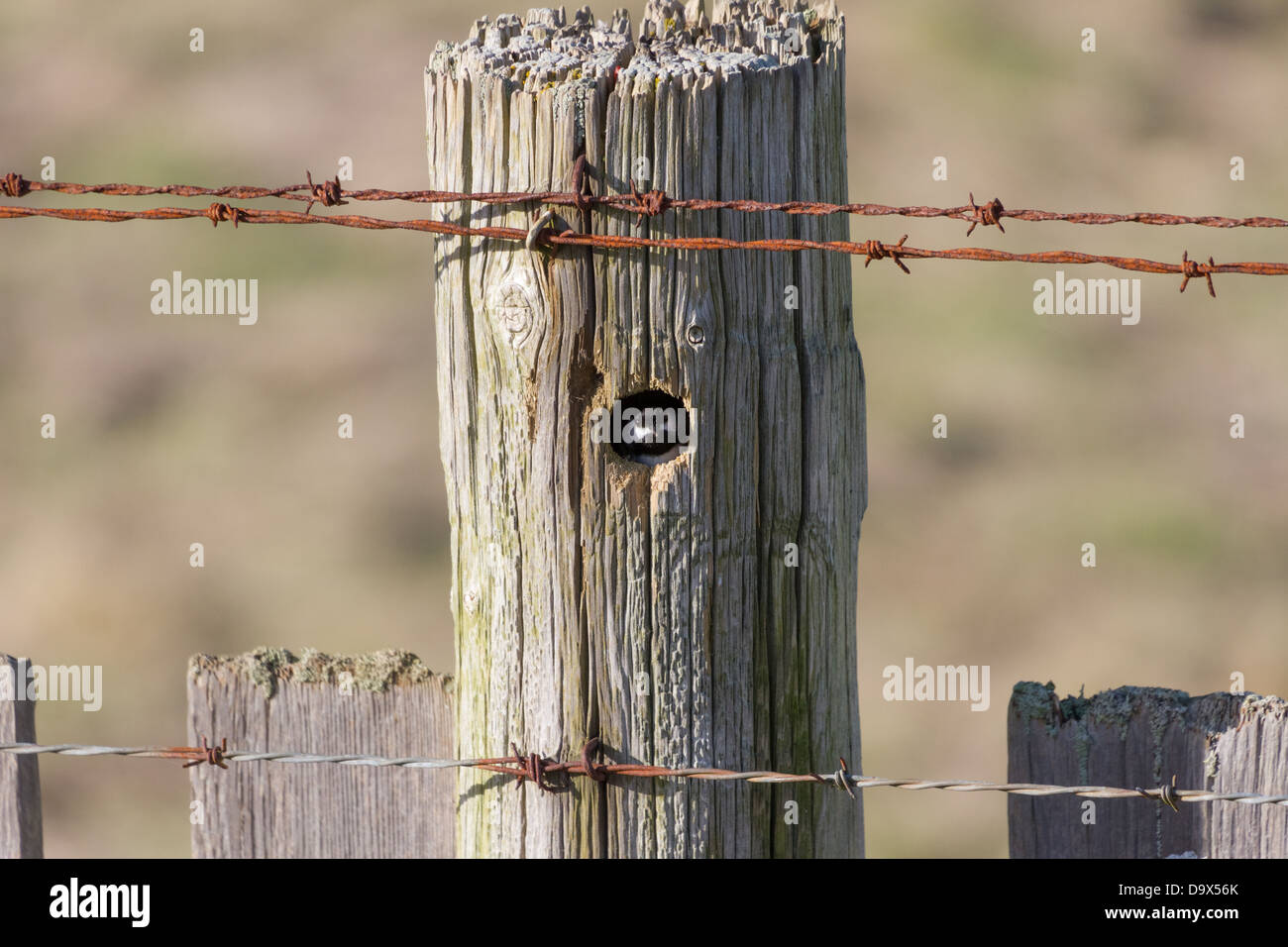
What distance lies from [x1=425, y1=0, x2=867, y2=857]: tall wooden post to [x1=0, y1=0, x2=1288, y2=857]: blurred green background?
461 cm

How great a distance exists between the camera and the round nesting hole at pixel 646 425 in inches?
97.1

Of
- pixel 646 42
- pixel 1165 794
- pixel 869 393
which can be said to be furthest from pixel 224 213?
pixel 869 393

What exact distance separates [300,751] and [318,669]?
179 mm

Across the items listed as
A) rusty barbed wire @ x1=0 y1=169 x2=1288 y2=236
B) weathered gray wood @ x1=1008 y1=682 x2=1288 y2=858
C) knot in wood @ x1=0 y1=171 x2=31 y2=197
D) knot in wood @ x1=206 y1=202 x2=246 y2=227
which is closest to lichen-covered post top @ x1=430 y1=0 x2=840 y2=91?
rusty barbed wire @ x1=0 y1=169 x2=1288 y2=236

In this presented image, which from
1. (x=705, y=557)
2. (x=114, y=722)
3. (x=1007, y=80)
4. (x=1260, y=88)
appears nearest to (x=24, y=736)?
(x=705, y=557)

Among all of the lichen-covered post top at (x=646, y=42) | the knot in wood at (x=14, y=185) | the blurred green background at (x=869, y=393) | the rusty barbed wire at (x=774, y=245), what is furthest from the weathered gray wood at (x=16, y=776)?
the blurred green background at (x=869, y=393)

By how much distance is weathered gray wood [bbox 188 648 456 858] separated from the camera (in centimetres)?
291

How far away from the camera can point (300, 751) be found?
2934 mm

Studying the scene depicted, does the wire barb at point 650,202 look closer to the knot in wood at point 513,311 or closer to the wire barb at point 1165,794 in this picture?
the knot in wood at point 513,311

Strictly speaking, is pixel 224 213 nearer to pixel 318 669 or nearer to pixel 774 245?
pixel 318 669

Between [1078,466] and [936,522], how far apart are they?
102cm

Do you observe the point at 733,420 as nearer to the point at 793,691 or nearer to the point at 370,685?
the point at 793,691

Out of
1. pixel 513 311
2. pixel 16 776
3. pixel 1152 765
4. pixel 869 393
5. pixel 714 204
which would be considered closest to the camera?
pixel 714 204

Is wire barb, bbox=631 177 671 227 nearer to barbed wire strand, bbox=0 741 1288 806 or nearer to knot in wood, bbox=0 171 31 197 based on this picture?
barbed wire strand, bbox=0 741 1288 806
